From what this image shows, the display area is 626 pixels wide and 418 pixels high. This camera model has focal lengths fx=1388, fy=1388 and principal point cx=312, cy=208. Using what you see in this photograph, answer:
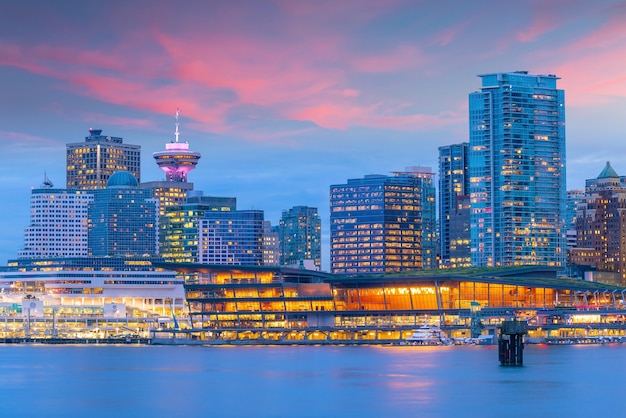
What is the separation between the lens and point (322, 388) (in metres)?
146

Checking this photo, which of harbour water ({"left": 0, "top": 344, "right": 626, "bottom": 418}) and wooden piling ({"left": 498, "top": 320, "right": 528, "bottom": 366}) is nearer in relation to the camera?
harbour water ({"left": 0, "top": 344, "right": 626, "bottom": 418})

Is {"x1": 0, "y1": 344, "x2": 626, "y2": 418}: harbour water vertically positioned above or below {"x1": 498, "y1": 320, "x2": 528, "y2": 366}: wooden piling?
below

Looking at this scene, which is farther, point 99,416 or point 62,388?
point 62,388

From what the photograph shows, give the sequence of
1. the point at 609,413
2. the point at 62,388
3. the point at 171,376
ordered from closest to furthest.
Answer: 1. the point at 609,413
2. the point at 62,388
3. the point at 171,376

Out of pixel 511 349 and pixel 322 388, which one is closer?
pixel 322 388

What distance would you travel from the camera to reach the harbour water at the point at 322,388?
403 feet

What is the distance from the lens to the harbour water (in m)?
123

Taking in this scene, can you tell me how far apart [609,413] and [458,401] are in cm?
1607

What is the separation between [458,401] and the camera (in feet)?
427

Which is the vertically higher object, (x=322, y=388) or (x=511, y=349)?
(x=511, y=349)

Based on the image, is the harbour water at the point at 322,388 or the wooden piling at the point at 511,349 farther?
the wooden piling at the point at 511,349

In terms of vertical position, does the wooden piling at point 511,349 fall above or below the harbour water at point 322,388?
above

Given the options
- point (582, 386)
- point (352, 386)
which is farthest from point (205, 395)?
point (582, 386)

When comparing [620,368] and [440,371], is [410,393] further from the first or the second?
[620,368]
